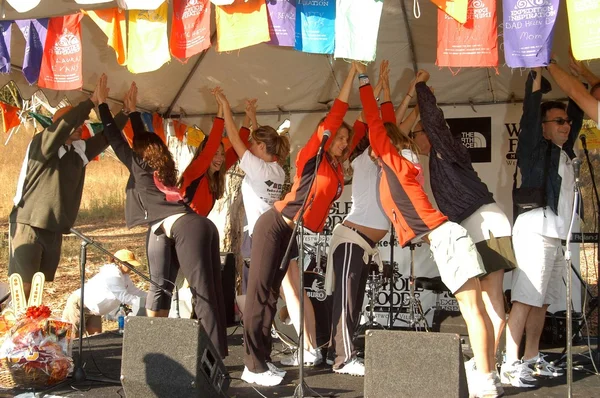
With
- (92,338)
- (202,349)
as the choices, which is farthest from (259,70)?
(202,349)

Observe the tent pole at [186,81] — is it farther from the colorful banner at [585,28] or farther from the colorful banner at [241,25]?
the colorful banner at [585,28]

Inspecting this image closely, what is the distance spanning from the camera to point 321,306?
18.2 ft

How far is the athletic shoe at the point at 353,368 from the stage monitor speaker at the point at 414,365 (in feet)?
4.27

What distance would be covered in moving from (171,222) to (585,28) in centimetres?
277

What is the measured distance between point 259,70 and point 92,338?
121 inches

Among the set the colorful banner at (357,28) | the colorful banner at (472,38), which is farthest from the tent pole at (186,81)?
the colorful banner at (472,38)

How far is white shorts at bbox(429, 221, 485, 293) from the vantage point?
3.62 m

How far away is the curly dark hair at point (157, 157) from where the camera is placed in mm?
4430

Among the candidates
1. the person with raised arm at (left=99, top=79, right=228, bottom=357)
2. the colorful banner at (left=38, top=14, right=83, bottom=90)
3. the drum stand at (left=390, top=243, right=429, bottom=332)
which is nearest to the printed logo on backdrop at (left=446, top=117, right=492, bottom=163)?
the drum stand at (left=390, top=243, right=429, bottom=332)

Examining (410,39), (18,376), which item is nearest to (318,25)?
(410,39)

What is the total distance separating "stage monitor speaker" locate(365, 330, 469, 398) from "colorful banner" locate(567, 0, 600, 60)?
1.69 m

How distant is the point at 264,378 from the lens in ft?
14.0

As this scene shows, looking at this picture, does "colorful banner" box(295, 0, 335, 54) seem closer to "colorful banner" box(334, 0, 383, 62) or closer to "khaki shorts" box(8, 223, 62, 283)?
"colorful banner" box(334, 0, 383, 62)

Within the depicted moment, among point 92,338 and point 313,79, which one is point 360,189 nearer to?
point 313,79
